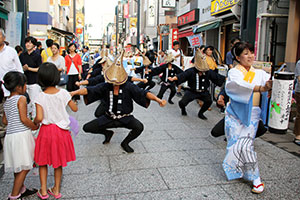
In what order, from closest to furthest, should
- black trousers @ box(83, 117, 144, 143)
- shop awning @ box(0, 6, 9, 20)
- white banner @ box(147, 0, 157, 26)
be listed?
black trousers @ box(83, 117, 144, 143), shop awning @ box(0, 6, 9, 20), white banner @ box(147, 0, 157, 26)

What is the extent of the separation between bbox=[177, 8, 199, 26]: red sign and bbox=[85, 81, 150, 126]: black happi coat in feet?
46.4

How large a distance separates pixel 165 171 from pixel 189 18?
16.1m

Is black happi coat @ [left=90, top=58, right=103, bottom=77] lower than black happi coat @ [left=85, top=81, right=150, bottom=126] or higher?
higher

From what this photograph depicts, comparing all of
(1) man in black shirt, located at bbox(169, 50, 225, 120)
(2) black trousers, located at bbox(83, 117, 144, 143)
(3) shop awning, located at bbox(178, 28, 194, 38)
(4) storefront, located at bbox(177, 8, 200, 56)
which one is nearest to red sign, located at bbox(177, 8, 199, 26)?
(4) storefront, located at bbox(177, 8, 200, 56)

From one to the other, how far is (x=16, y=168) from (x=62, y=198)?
579 mm

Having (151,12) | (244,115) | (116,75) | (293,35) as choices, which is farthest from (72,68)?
(151,12)

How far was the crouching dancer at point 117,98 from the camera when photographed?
421 centimetres

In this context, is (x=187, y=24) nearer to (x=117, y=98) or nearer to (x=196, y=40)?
(x=196, y=40)

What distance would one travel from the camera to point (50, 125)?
9.68 feet

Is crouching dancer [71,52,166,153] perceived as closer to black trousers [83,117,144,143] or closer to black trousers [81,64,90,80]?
black trousers [83,117,144,143]

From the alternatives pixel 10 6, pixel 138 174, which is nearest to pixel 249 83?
pixel 138 174

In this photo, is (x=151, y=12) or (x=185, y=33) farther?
(x=151, y=12)

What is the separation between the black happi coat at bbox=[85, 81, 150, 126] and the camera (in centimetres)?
425

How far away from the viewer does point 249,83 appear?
318 centimetres
